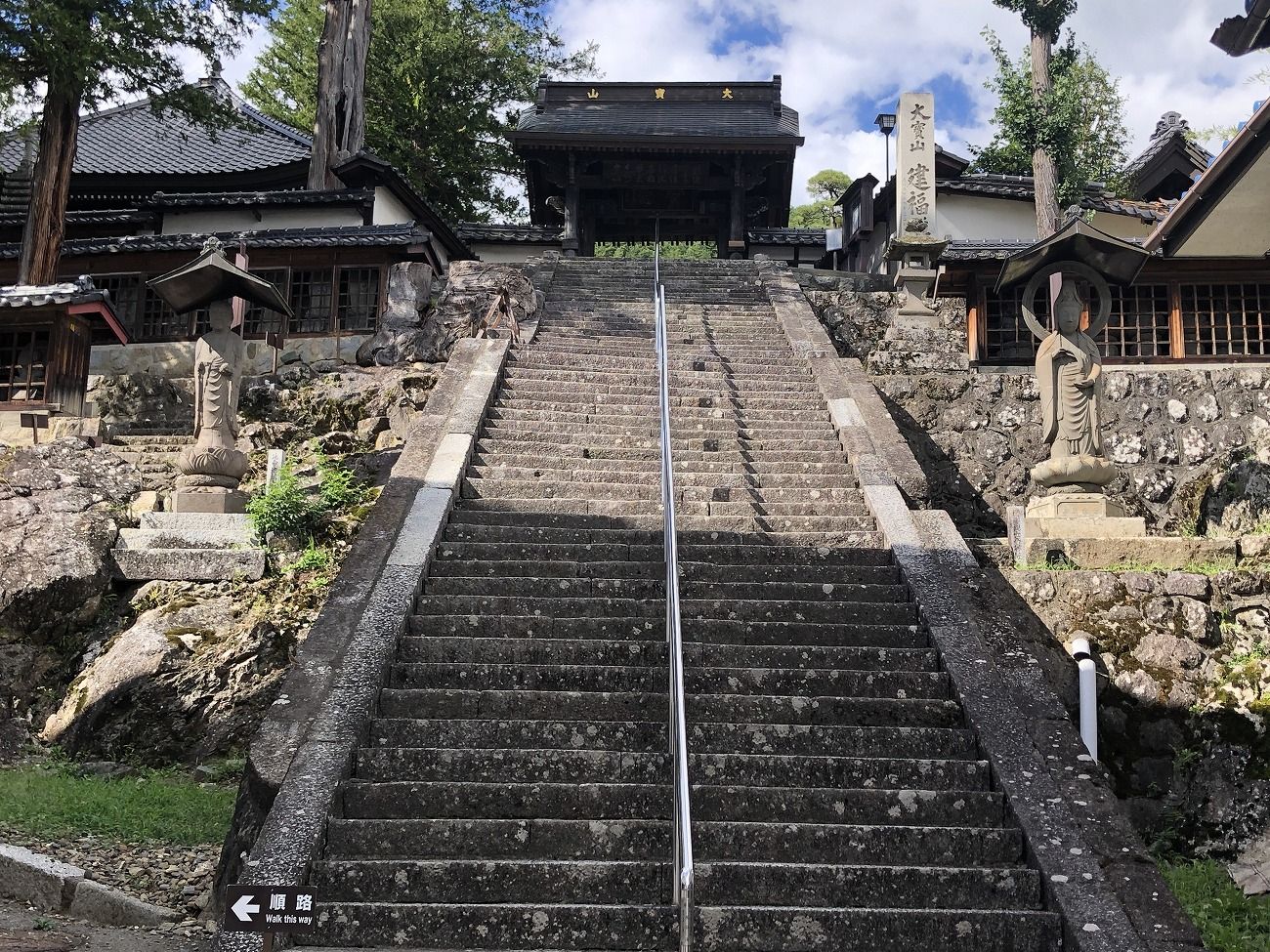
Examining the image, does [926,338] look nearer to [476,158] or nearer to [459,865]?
[459,865]

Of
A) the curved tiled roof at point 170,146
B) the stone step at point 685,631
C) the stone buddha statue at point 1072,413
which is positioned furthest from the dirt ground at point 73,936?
the curved tiled roof at point 170,146

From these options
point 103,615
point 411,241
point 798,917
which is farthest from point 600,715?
point 411,241

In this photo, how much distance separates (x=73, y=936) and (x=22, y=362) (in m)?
11.4

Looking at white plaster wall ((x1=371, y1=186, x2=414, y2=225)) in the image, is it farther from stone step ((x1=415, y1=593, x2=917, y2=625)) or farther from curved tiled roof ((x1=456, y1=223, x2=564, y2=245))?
stone step ((x1=415, y1=593, x2=917, y2=625))

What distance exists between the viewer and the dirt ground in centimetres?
514

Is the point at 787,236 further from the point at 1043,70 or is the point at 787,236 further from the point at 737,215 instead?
the point at 1043,70

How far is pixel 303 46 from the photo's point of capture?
3080cm

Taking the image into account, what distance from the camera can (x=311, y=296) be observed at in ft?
59.9

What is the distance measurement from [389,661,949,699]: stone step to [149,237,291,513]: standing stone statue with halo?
401cm

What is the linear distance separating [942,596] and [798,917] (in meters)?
3.23

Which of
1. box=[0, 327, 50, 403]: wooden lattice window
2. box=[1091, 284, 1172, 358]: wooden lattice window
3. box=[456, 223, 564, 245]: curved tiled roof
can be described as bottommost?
box=[0, 327, 50, 403]: wooden lattice window

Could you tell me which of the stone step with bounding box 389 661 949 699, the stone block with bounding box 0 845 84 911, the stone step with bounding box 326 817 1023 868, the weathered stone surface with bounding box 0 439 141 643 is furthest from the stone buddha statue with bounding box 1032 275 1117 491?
the weathered stone surface with bounding box 0 439 141 643

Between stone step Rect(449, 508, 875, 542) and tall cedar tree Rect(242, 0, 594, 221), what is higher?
tall cedar tree Rect(242, 0, 594, 221)

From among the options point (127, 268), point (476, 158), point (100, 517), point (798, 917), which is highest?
point (476, 158)
